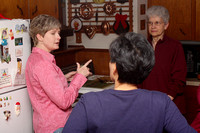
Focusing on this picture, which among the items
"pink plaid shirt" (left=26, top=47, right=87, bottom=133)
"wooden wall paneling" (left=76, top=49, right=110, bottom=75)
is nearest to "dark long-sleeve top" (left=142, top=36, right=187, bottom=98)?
"pink plaid shirt" (left=26, top=47, right=87, bottom=133)

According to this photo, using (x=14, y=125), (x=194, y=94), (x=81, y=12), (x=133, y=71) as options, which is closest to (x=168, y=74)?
(x=194, y=94)

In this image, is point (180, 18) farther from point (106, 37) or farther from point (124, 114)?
point (124, 114)

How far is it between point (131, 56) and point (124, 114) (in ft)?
0.76

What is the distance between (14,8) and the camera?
2.75 meters

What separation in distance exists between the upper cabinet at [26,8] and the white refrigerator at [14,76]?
0.31 metres

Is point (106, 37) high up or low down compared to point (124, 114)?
up

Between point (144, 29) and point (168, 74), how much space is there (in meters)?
1.38

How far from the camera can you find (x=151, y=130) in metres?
1.28

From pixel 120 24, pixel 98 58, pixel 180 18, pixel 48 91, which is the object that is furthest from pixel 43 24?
pixel 180 18

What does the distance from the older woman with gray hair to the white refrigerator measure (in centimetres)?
108

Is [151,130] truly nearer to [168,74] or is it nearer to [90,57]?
[168,74]

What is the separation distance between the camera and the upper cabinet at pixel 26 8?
265cm

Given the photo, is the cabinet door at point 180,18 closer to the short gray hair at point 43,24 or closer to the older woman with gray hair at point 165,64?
the older woman with gray hair at point 165,64

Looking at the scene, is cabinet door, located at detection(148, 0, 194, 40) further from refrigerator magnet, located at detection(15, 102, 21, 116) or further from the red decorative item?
refrigerator magnet, located at detection(15, 102, 21, 116)
